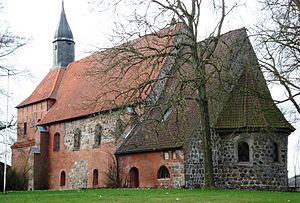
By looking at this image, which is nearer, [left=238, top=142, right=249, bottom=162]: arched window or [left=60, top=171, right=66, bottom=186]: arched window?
[left=238, top=142, right=249, bottom=162]: arched window

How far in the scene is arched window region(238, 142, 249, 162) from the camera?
25.4 m

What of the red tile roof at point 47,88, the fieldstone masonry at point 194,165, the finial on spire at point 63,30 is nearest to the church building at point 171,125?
the fieldstone masonry at point 194,165

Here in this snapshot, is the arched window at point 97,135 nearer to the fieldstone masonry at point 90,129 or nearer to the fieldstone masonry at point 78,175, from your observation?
the fieldstone masonry at point 90,129

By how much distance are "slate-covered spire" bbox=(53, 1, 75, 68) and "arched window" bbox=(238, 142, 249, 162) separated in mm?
21369

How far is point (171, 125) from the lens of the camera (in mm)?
26250

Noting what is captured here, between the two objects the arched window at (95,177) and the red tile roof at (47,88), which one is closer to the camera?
the arched window at (95,177)

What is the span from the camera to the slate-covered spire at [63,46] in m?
41.9

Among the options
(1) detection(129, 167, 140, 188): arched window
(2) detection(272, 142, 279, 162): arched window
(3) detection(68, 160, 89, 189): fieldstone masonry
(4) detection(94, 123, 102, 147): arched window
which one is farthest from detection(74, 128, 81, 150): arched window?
(2) detection(272, 142, 279, 162): arched window

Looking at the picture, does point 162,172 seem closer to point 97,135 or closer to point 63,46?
point 97,135

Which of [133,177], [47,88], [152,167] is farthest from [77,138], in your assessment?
[152,167]

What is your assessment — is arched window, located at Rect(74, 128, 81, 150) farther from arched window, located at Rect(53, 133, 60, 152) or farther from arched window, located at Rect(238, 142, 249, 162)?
arched window, located at Rect(238, 142, 249, 162)

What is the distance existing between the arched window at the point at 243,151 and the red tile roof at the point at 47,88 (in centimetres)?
1834

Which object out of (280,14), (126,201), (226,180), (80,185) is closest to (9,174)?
(80,185)

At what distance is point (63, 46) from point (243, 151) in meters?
22.6
